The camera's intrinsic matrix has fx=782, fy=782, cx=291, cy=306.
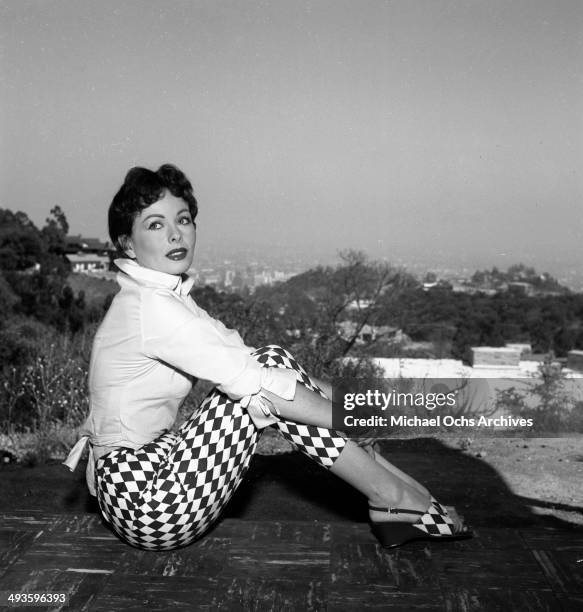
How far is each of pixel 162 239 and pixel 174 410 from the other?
1.45 feet

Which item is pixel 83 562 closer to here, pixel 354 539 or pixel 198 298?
pixel 354 539

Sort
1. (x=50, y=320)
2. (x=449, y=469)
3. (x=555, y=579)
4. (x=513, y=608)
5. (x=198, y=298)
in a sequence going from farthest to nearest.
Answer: (x=50, y=320) < (x=198, y=298) < (x=449, y=469) < (x=555, y=579) < (x=513, y=608)

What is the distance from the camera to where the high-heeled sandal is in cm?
190

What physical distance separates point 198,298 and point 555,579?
642cm

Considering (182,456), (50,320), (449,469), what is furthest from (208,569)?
(50,320)

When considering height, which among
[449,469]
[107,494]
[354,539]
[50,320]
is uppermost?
[107,494]

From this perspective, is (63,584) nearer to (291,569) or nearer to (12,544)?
(12,544)

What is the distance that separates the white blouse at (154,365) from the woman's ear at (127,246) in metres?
0.05

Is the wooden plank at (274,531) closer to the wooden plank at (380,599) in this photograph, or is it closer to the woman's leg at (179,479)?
the woman's leg at (179,479)

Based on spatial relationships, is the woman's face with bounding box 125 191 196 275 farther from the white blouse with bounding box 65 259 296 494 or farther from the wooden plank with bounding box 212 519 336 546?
the wooden plank with bounding box 212 519 336 546

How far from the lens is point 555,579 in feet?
5.68

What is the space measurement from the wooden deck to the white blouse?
0.73ft

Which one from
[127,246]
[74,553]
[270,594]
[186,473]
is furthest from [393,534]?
[127,246]

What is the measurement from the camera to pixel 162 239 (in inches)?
76.8
